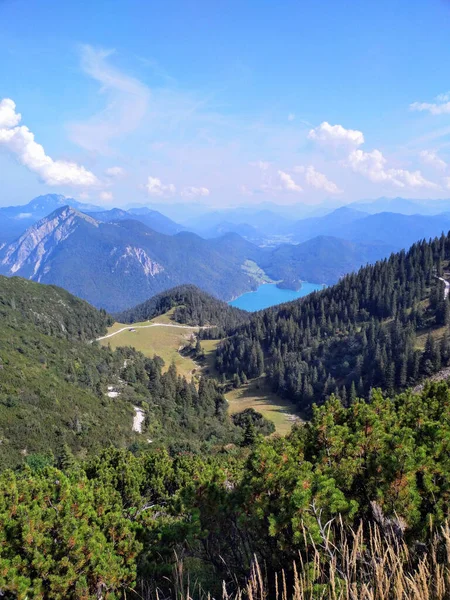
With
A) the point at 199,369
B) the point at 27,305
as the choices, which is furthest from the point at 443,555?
the point at 27,305

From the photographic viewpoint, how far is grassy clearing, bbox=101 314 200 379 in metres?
112

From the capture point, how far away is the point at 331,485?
6758mm

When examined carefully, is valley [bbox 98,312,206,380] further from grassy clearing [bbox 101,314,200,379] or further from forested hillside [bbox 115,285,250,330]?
forested hillside [bbox 115,285,250,330]

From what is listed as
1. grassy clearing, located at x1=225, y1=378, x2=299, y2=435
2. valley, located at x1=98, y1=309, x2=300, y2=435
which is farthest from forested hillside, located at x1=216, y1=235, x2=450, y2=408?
valley, located at x1=98, y1=309, x2=300, y2=435

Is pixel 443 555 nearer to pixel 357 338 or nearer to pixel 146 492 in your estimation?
pixel 146 492

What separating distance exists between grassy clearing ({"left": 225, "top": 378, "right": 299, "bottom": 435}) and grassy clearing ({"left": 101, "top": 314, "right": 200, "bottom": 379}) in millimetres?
19182

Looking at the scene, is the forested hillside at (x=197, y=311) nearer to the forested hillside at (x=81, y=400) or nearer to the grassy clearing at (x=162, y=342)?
the grassy clearing at (x=162, y=342)

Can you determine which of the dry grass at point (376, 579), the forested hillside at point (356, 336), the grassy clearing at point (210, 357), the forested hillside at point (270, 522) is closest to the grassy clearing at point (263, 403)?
the forested hillside at point (356, 336)

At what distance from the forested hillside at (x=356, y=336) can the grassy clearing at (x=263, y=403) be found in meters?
2.74

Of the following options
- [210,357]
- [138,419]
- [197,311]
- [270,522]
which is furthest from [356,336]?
[270,522]

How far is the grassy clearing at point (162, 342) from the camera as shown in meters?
112

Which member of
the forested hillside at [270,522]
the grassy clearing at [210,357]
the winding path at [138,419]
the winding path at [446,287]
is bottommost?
the winding path at [138,419]

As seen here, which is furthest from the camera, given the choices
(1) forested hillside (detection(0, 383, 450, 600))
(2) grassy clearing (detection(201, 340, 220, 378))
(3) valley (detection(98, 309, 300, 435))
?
(2) grassy clearing (detection(201, 340, 220, 378))

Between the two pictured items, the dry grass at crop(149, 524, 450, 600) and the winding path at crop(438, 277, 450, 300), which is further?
the winding path at crop(438, 277, 450, 300)
